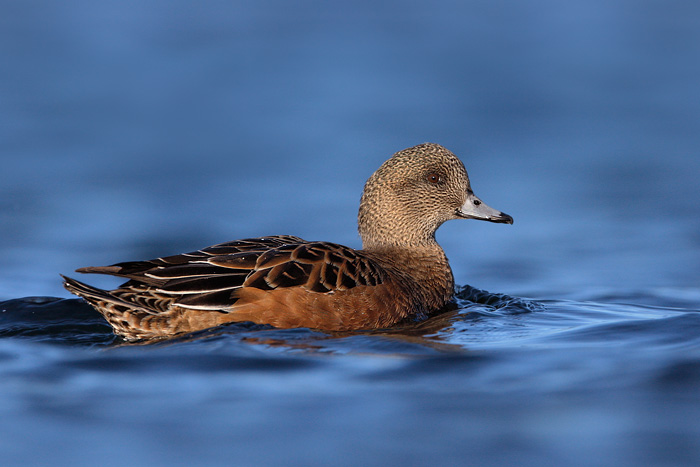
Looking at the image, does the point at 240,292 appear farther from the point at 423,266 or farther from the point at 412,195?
the point at 412,195

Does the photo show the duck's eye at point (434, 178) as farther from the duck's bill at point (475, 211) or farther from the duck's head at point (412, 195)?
the duck's bill at point (475, 211)

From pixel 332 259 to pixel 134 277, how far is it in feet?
4.32

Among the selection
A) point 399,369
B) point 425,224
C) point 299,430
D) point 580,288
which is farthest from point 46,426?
point 580,288

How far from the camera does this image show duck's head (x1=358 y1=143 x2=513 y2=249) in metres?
8.02

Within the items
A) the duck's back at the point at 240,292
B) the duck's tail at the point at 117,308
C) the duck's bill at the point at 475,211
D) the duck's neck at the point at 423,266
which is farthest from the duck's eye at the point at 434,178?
the duck's tail at the point at 117,308

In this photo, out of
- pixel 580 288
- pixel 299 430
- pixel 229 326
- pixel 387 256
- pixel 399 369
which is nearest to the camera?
pixel 299 430

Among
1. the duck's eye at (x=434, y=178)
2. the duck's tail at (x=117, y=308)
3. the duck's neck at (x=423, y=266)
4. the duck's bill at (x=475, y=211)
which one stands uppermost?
the duck's eye at (x=434, y=178)

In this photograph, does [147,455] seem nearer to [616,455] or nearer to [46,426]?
[46,426]

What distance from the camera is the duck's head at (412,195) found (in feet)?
26.3

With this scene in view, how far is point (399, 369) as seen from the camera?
5.85 metres

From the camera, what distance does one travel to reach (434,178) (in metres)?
8.05

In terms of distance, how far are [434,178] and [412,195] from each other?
23cm

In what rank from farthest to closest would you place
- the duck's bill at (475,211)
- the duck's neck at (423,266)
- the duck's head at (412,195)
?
the duck's bill at (475,211), the duck's head at (412,195), the duck's neck at (423,266)

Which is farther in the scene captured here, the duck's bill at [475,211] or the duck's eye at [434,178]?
the duck's bill at [475,211]
